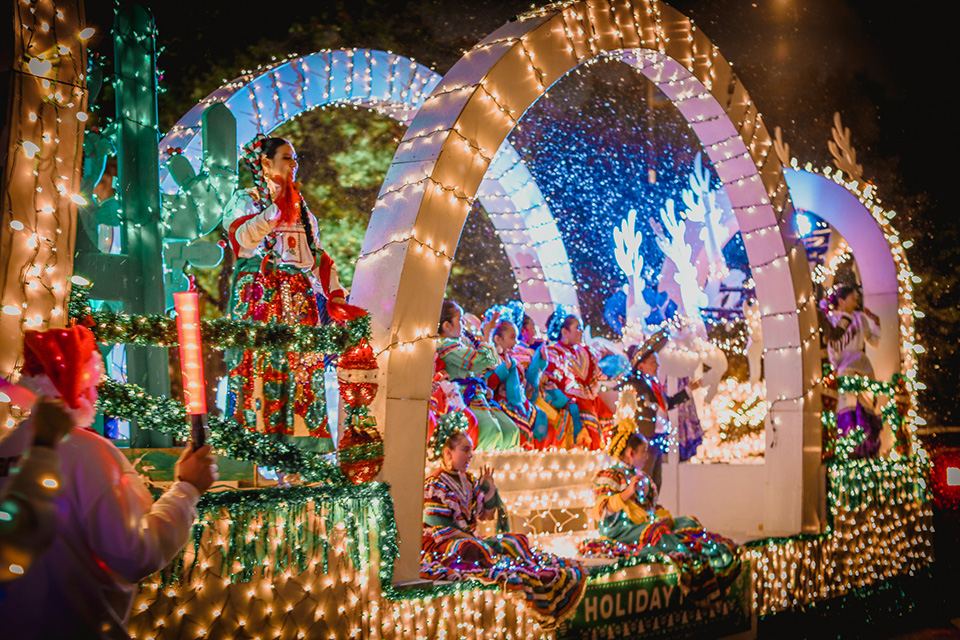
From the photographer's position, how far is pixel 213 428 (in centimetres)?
389

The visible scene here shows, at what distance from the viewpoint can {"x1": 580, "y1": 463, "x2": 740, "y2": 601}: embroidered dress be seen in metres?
5.98

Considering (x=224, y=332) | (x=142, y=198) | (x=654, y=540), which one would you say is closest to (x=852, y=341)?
(x=654, y=540)

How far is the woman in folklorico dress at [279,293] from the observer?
505 cm

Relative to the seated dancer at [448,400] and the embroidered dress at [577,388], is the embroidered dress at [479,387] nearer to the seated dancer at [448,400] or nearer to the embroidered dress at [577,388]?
the seated dancer at [448,400]

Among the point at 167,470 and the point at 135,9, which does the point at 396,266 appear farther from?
the point at 135,9

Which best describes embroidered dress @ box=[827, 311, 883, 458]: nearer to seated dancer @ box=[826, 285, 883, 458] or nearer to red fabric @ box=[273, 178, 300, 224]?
seated dancer @ box=[826, 285, 883, 458]

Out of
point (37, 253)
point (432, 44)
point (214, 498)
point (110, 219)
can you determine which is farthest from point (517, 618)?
point (432, 44)

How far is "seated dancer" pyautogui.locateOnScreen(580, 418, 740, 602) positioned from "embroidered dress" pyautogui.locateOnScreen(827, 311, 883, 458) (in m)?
3.00

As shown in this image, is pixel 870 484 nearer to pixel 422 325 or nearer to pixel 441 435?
pixel 441 435

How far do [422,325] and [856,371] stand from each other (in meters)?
6.22

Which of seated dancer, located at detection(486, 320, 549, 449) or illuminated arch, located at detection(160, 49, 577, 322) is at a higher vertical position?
illuminated arch, located at detection(160, 49, 577, 322)

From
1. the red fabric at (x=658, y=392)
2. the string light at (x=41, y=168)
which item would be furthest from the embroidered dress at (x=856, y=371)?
the string light at (x=41, y=168)

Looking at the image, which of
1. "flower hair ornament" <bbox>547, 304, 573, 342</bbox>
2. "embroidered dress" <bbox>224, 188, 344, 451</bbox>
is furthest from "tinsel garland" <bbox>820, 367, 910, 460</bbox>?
"embroidered dress" <bbox>224, 188, 344, 451</bbox>

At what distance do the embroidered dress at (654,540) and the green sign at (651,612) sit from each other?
11 cm
